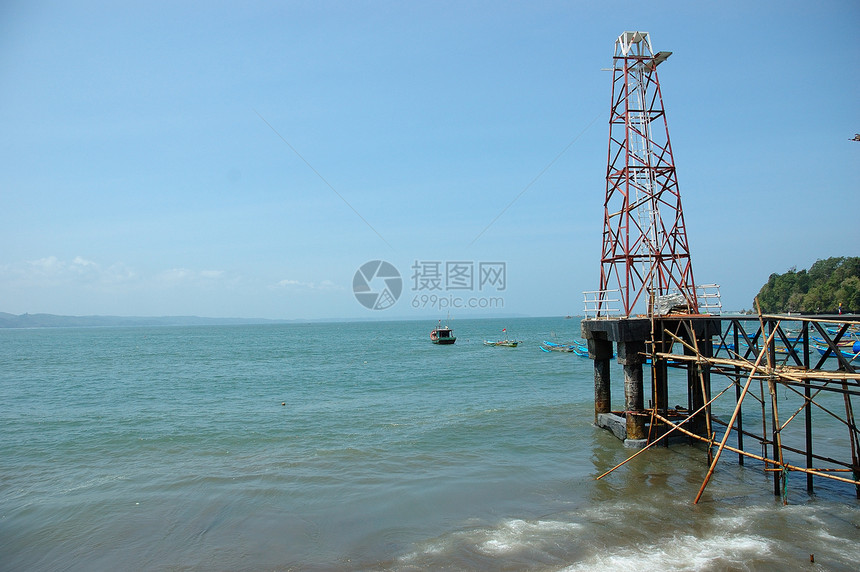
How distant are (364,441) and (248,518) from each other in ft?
23.9

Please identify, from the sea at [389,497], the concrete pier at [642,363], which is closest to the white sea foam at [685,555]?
the sea at [389,497]

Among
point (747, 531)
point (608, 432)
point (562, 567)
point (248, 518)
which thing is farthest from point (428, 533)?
point (608, 432)

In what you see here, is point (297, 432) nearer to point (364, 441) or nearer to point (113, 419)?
point (364, 441)

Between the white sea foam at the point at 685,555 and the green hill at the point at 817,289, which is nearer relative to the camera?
the white sea foam at the point at 685,555

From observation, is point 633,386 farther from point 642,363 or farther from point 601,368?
point 601,368

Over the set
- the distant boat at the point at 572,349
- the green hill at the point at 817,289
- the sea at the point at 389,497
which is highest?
the green hill at the point at 817,289

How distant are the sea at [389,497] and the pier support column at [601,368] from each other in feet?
3.56

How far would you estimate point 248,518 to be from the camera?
42.1 feet

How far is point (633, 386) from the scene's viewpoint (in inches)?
664

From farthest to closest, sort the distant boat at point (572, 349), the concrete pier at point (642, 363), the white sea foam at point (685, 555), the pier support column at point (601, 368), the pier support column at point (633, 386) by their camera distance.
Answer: the distant boat at point (572, 349)
the pier support column at point (601, 368)
the pier support column at point (633, 386)
the concrete pier at point (642, 363)
the white sea foam at point (685, 555)

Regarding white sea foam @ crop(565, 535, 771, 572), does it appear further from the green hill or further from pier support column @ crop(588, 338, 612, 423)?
the green hill

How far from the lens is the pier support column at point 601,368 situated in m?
19.0

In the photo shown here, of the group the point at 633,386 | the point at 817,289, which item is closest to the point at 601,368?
the point at 633,386

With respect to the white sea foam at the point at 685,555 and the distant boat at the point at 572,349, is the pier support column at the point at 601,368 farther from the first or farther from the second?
the distant boat at the point at 572,349
